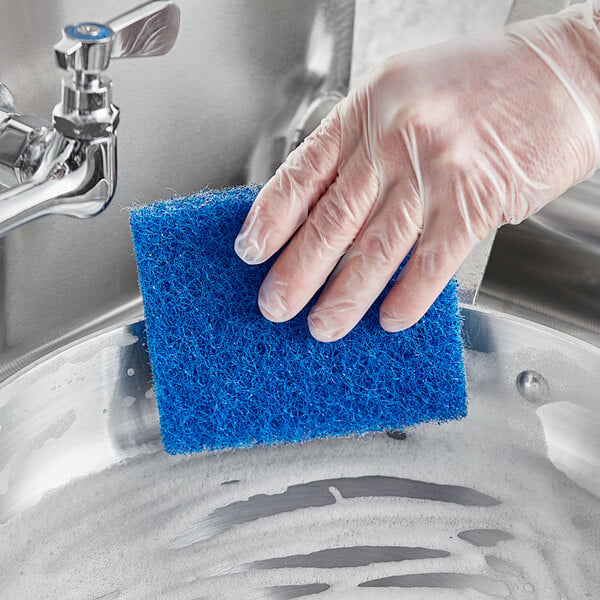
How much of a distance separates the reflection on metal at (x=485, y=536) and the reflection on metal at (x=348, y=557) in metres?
0.02

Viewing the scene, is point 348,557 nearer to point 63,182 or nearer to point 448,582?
point 448,582

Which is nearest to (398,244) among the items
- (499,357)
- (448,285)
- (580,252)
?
(448,285)

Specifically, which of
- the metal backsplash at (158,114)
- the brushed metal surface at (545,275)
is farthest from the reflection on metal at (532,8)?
the metal backsplash at (158,114)

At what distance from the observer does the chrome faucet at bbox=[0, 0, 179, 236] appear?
0.41m

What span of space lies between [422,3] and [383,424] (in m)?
0.52

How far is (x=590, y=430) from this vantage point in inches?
25.4

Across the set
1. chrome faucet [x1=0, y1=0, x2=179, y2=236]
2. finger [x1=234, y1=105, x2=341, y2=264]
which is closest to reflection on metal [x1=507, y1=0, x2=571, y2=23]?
finger [x1=234, y1=105, x2=341, y2=264]

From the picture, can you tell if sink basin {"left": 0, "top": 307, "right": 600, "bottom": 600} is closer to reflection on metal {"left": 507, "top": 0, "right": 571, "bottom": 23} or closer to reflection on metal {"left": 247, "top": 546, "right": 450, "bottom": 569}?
reflection on metal {"left": 247, "top": 546, "right": 450, "bottom": 569}

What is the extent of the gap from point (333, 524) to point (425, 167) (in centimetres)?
28

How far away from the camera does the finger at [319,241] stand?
21.3 inches

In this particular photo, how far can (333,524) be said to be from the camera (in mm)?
590

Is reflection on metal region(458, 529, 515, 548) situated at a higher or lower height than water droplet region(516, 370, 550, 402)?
lower

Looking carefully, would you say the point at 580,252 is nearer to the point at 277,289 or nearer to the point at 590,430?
the point at 590,430

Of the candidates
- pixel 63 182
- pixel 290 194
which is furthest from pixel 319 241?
pixel 63 182
